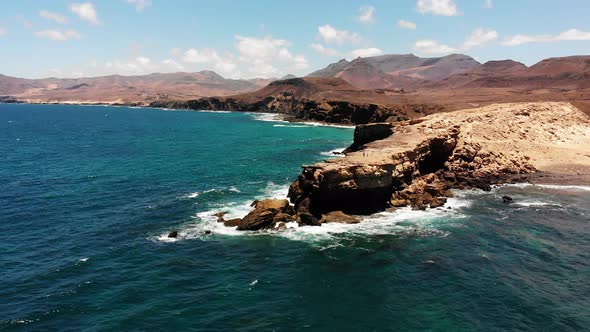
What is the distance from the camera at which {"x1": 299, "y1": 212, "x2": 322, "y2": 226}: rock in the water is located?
49200mm

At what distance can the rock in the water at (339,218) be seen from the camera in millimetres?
50125

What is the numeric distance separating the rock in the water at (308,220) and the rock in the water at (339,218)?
1031 mm

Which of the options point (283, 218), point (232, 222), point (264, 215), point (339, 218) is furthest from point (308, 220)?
point (232, 222)

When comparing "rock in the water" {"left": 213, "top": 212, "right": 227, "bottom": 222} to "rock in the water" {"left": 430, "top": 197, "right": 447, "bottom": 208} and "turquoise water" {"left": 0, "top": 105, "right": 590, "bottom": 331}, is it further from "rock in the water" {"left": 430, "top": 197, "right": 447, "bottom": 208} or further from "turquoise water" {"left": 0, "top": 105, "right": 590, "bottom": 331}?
"rock in the water" {"left": 430, "top": 197, "right": 447, "bottom": 208}

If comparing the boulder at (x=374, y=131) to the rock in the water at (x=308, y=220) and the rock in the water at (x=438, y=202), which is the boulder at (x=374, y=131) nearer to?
the rock in the water at (x=438, y=202)

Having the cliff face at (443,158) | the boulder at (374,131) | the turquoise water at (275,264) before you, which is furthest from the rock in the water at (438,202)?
the boulder at (374,131)

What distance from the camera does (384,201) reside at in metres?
55.7

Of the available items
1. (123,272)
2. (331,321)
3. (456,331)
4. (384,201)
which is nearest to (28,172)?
(123,272)

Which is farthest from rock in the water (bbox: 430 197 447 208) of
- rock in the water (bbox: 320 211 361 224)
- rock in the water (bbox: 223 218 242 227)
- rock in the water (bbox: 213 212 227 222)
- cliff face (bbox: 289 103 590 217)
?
rock in the water (bbox: 213 212 227 222)

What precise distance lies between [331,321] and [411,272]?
10845 millimetres

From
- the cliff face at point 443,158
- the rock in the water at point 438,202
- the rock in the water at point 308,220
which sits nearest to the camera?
the rock in the water at point 308,220

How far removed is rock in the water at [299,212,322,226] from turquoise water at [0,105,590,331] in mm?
1047

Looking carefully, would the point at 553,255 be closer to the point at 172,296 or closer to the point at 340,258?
the point at 340,258

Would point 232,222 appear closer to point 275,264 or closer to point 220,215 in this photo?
point 220,215
